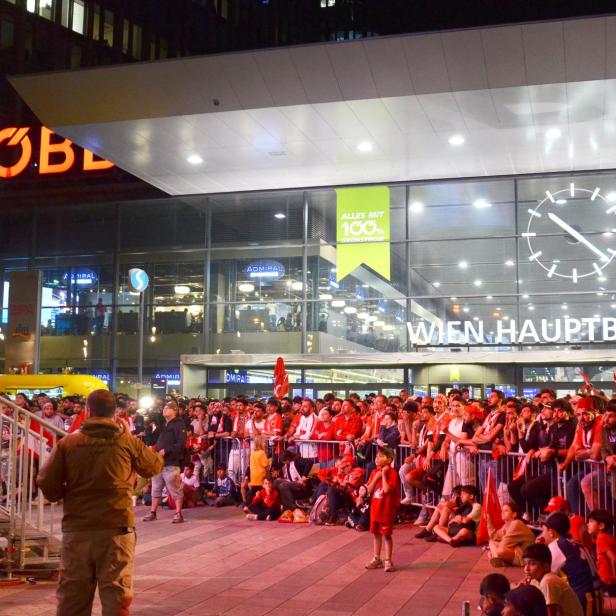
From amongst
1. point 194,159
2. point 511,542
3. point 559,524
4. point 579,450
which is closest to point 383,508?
point 511,542

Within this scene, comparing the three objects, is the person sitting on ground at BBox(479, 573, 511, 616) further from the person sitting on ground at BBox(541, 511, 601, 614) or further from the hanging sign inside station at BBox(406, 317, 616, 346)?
the hanging sign inside station at BBox(406, 317, 616, 346)

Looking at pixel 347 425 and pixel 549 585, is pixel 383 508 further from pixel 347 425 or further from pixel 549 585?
pixel 347 425

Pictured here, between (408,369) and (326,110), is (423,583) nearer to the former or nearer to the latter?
(326,110)

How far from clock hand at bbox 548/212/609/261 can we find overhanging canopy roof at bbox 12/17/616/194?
148 cm

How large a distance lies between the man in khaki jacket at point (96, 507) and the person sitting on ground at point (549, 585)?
9.98ft

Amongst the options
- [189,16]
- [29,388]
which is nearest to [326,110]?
[29,388]

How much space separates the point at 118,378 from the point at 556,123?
16.3m

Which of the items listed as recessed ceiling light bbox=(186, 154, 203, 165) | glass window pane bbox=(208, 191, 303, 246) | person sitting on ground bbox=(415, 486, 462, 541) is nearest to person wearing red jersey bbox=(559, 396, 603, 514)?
person sitting on ground bbox=(415, 486, 462, 541)

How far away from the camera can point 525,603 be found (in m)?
5.77

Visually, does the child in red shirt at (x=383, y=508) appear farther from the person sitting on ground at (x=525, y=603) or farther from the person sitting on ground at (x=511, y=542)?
the person sitting on ground at (x=525, y=603)

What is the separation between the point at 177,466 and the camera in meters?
14.8

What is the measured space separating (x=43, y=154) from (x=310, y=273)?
13.3 metres

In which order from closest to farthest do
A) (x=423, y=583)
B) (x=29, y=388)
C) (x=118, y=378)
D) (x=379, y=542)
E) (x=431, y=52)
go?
(x=423, y=583) → (x=379, y=542) → (x=431, y=52) → (x=29, y=388) → (x=118, y=378)

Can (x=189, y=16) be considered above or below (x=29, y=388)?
above
